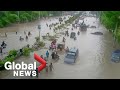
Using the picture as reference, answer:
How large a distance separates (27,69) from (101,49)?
10538 millimetres

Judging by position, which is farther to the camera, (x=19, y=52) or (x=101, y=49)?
(x=101, y=49)

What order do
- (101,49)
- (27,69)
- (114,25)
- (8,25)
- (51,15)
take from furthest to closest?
(51,15)
(8,25)
(114,25)
(101,49)
(27,69)

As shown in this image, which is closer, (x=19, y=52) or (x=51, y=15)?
(x=19, y=52)

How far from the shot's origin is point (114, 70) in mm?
17219

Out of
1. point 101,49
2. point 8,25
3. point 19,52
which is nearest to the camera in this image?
point 19,52

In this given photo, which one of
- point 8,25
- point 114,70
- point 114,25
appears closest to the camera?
point 114,70
